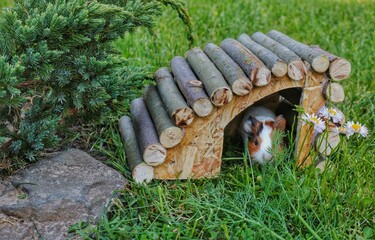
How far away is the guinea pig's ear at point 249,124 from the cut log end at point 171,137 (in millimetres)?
589

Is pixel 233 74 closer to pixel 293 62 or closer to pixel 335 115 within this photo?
pixel 293 62

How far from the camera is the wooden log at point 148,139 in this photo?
327 centimetres

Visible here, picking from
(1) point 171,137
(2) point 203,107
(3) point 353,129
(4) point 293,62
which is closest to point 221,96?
(2) point 203,107

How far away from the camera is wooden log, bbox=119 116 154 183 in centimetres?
332

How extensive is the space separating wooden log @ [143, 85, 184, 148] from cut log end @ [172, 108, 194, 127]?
1.8 inches

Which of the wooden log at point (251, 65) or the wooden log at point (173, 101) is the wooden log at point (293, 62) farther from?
the wooden log at point (173, 101)

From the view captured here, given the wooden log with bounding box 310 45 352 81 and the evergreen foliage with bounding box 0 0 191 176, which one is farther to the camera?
the wooden log with bounding box 310 45 352 81

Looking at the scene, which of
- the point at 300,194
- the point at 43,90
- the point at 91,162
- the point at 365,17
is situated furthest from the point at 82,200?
the point at 365,17

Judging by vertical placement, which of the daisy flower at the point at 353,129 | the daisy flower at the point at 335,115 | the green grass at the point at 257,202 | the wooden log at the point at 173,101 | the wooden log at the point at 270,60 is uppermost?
the wooden log at the point at 270,60

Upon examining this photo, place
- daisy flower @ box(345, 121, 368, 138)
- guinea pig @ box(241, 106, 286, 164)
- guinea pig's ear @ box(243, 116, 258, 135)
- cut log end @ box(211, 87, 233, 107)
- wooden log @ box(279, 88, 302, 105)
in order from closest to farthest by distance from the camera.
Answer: cut log end @ box(211, 87, 233, 107) → daisy flower @ box(345, 121, 368, 138) → guinea pig @ box(241, 106, 286, 164) → guinea pig's ear @ box(243, 116, 258, 135) → wooden log @ box(279, 88, 302, 105)

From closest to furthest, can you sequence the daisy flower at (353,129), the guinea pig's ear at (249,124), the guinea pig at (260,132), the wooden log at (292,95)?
1. the daisy flower at (353,129)
2. the guinea pig at (260,132)
3. the guinea pig's ear at (249,124)
4. the wooden log at (292,95)

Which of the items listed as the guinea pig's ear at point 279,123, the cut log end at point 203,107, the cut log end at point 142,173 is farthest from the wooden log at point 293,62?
the cut log end at point 142,173

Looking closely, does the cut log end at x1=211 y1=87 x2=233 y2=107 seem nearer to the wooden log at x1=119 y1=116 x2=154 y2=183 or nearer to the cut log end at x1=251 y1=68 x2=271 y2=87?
the cut log end at x1=251 y1=68 x2=271 y2=87

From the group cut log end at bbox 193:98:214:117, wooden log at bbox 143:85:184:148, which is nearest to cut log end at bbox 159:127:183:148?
wooden log at bbox 143:85:184:148
